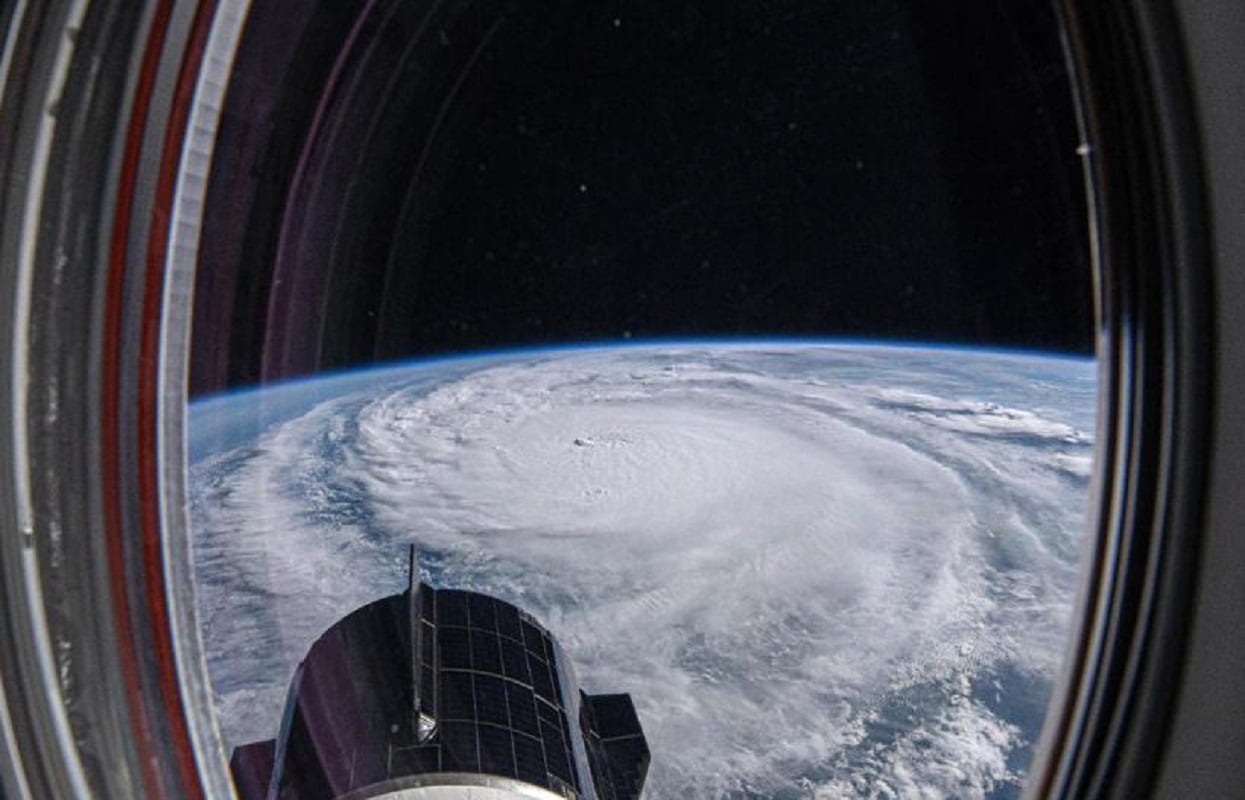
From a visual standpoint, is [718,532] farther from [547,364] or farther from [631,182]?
[631,182]

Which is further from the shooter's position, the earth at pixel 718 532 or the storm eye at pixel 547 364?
the earth at pixel 718 532

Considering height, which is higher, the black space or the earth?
the black space

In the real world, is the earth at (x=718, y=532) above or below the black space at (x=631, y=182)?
below

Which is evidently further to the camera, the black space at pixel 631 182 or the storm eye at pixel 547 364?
the black space at pixel 631 182

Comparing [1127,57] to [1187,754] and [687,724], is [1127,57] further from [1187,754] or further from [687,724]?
[687,724]

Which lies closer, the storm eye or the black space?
the storm eye

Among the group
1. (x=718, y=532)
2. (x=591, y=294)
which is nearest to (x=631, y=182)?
(x=591, y=294)
